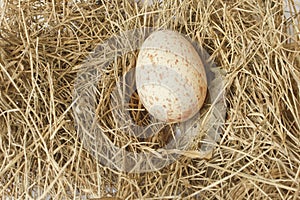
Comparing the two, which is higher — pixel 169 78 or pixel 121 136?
pixel 169 78

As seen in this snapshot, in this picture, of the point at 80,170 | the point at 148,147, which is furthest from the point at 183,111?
the point at 80,170

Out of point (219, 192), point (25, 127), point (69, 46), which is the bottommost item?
point (219, 192)

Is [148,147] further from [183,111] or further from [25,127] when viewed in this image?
[25,127]
